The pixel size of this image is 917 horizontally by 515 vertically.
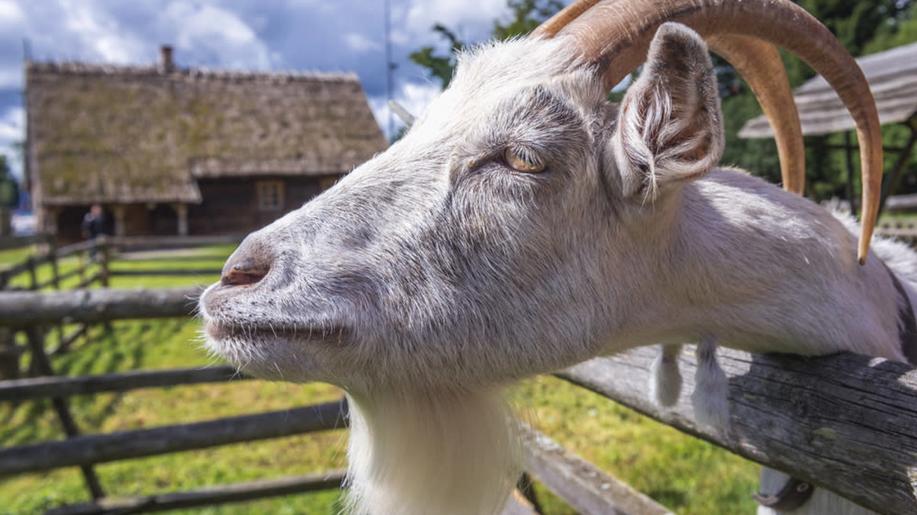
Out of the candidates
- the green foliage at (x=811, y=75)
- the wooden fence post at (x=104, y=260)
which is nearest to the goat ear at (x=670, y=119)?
the green foliage at (x=811, y=75)

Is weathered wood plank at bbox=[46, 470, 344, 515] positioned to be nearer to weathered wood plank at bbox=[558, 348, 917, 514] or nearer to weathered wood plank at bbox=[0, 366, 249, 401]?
weathered wood plank at bbox=[0, 366, 249, 401]

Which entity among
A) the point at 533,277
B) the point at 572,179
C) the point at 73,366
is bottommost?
the point at 73,366

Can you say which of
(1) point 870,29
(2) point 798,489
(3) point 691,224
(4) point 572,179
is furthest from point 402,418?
(1) point 870,29

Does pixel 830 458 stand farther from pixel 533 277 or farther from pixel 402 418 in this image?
pixel 402 418

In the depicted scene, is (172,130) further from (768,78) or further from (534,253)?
(534,253)

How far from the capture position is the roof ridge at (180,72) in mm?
23891

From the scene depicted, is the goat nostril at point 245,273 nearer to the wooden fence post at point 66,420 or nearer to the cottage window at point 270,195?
the wooden fence post at point 66,420

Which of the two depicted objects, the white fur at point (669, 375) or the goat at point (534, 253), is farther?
the white fur at point (669, 375)

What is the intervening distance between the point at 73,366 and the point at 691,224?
8613 millimetres

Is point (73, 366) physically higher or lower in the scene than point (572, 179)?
lower

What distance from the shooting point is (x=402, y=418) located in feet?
4.43

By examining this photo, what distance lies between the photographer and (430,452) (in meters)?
1.40

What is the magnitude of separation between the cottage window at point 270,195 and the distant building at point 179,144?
4cm

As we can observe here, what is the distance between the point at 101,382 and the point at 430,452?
326cm
